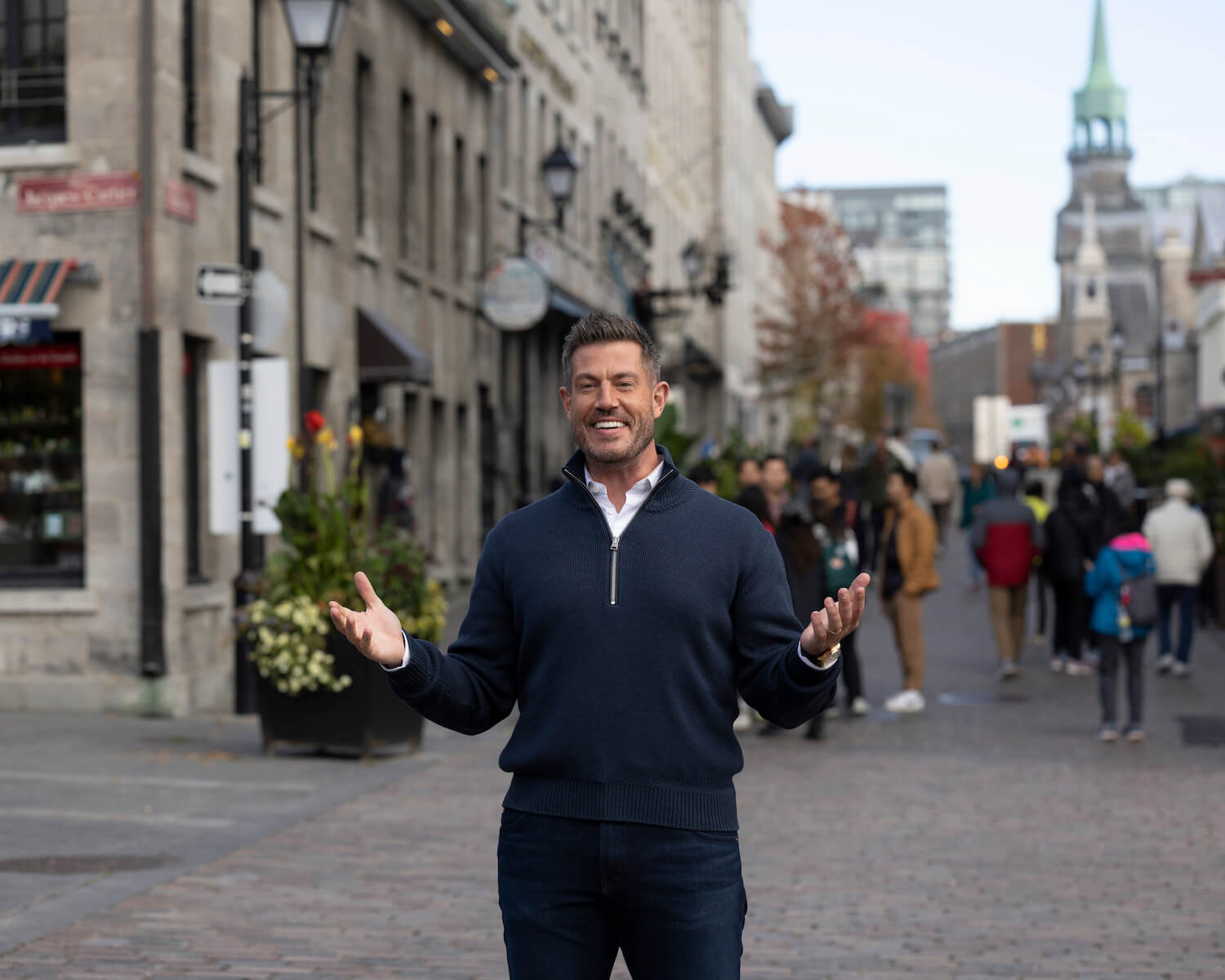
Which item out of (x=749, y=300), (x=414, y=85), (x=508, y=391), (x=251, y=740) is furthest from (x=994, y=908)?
(x=749, y=300)

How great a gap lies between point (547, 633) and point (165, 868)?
4.99 metres

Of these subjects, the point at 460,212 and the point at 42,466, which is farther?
the point at 460,212

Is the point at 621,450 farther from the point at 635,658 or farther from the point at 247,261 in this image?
the point at 247,261

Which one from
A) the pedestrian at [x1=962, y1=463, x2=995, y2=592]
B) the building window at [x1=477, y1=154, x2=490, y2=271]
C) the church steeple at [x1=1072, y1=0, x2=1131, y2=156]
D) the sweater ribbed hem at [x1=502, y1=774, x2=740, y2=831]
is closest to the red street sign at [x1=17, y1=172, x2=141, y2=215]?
the sweater ribbed hem at [x1=502, y1=774, x2=740, y2=831]

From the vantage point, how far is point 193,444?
1620cm

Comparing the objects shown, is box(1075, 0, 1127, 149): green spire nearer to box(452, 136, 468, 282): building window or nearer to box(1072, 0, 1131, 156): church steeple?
box(1072, 0, 1131, 156): church steeple

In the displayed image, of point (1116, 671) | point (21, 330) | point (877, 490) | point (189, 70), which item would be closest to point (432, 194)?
point (877, 490)

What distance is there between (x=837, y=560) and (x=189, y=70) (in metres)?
6.76

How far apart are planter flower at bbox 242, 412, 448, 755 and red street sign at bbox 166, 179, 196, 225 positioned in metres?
3.76

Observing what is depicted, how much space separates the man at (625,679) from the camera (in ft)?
12.8

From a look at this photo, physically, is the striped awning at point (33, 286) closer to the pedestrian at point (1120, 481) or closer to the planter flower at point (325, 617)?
the planter flower at point (325, 617)

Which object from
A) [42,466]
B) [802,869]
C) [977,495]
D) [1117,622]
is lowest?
[802,869]

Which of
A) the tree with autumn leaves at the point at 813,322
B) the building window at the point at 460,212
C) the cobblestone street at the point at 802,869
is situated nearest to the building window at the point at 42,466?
the cobblestone street at the point at 802,869

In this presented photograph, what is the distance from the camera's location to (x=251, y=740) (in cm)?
1308
